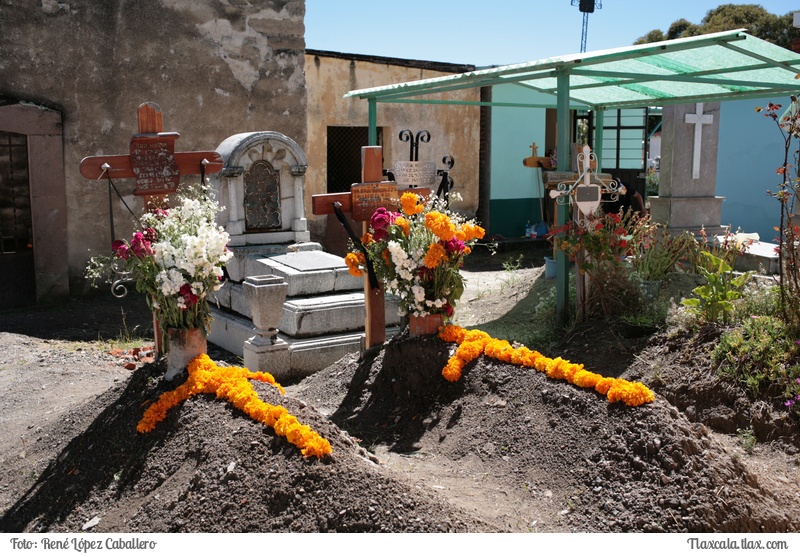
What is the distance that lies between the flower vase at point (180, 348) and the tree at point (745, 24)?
89.5ft

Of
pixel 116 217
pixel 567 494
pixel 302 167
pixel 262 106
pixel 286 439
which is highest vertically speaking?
pixel 262 106

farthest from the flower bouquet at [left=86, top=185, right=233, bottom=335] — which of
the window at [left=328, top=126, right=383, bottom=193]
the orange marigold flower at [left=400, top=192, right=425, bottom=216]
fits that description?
the window at [left=328, top=126, right=383, bottom=193]

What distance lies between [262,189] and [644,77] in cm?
413

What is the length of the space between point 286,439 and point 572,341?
11.7 feet

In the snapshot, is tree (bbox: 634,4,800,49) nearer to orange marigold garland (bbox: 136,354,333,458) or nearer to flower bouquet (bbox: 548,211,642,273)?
flower bouquet (bbox: 548,211,642,273)

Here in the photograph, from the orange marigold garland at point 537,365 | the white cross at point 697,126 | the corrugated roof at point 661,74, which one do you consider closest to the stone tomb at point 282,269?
the orange marigold garland at point 537,365

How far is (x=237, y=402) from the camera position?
14.6 feet

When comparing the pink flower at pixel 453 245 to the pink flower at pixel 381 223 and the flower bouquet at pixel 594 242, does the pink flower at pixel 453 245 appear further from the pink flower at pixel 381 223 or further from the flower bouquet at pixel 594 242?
the flower bouquet at pixel 594 242

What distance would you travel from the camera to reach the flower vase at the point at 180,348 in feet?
16.7

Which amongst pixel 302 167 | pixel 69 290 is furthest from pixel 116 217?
pixel 302 167

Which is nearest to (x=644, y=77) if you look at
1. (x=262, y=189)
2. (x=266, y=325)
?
(x=262, y=189)

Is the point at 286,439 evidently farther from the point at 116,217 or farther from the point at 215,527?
the point at 116,217

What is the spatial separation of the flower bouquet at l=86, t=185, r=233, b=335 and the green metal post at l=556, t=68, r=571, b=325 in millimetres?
3336

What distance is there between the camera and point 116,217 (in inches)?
429
